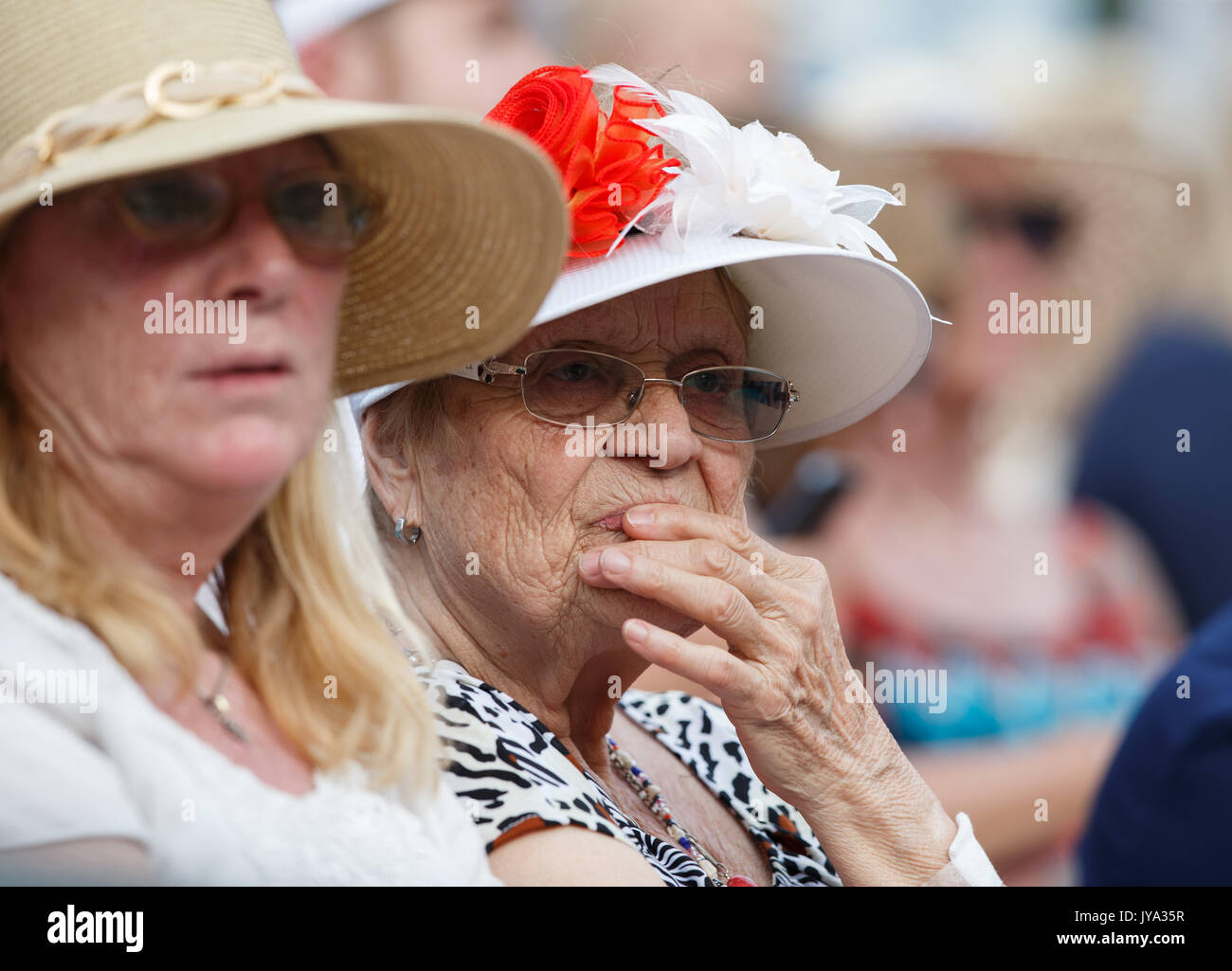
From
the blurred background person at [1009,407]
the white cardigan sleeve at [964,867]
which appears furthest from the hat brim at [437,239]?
the blurred background person at [1009,407]

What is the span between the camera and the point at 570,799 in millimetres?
1817

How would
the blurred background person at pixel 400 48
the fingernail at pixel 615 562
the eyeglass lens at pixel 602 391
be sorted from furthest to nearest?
1. the blurred background person at pixel 400 48
2. the eyeglass lens at pixel 602 391
3. the fingernail at pixel 615 562

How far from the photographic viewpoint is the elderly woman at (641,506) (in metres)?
2.00

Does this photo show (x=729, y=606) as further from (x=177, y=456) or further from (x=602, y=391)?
(x=177, y=456)

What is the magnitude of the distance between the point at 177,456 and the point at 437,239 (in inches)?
18.9

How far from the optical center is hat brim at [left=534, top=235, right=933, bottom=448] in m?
2.00

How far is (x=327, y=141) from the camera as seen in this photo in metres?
1.50

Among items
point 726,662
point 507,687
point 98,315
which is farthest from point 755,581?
point 98,315

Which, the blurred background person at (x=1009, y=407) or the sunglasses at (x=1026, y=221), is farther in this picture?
the sunglasses at (x=1026, y=221)

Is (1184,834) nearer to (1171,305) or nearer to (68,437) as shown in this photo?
(68,437)

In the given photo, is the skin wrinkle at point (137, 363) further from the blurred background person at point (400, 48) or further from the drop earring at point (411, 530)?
the blurred background person at point (400, 48)

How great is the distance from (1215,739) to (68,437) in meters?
2.09

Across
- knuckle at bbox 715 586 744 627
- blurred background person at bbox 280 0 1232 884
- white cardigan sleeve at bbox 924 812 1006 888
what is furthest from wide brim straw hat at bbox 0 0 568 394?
blurred background person at bbox 280 0 1232 884

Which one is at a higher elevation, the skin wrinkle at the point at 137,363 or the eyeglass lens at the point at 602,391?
the eyeglass lens at the point at 602,391
